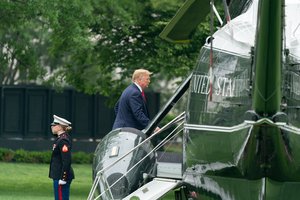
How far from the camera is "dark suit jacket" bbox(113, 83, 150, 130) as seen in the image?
628 inches

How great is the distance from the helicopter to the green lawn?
11.7 m

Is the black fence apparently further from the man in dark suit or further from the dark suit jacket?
the dark suit jacket

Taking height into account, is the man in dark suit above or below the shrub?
above

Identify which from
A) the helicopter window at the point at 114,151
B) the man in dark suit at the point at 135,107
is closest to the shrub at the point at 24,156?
the man in dark suit at the point at 135,107

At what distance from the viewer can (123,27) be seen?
26250 millimetres

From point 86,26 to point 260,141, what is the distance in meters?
14.1

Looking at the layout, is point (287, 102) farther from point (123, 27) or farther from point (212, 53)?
point (123, 27)

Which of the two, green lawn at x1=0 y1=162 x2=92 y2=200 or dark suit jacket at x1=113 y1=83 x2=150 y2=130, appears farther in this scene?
green lawn at x1=0 y1=162 x2=92 y2=200

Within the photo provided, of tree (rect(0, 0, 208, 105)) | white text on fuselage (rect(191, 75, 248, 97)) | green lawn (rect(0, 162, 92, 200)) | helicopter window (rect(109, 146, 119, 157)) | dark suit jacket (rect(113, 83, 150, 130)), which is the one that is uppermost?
tree (rect(0, 0, 208, 105))

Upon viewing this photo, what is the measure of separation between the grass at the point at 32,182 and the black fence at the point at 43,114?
284 cm

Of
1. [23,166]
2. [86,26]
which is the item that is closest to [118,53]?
[86,26]

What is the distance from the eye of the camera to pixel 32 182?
3017 centimetres

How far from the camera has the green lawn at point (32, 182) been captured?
25.2 metres

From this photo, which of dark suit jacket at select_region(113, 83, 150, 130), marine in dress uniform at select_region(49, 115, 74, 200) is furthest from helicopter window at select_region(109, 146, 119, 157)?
marine in dress uniform at select_region(49, 115, 74, 200)
